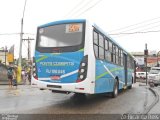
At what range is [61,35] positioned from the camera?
12398mm

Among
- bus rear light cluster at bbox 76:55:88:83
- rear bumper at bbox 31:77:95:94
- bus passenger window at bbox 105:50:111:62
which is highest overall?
bus passenger window at bbox 105:50:111:62

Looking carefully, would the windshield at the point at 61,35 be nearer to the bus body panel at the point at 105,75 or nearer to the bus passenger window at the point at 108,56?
the bus body panel at the point at 105,75

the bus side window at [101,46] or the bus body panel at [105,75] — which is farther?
the bus side window at [101,46]

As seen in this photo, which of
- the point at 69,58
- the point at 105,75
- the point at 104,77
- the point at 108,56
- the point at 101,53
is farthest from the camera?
the point at 108,56

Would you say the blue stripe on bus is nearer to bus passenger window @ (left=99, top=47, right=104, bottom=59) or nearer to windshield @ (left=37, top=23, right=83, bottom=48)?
bus passenger window @ (left=99, top=47, right=104, bottom=59)

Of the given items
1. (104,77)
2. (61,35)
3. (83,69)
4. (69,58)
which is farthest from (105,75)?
(61,35)

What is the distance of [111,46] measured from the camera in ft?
51.5

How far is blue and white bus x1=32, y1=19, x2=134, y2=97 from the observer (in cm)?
1177

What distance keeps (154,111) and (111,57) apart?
15.4 feet

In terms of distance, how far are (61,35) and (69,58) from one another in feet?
3.25

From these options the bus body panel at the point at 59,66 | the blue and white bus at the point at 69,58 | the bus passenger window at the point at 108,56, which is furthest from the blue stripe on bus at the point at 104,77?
the bus body panel at the point at 59,66

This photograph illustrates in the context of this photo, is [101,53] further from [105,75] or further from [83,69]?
[83,69]

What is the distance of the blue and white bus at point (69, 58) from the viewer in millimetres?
11773

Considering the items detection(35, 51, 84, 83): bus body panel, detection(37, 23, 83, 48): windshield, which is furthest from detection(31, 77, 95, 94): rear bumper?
detection(37, 23, 83, 48): windshield
